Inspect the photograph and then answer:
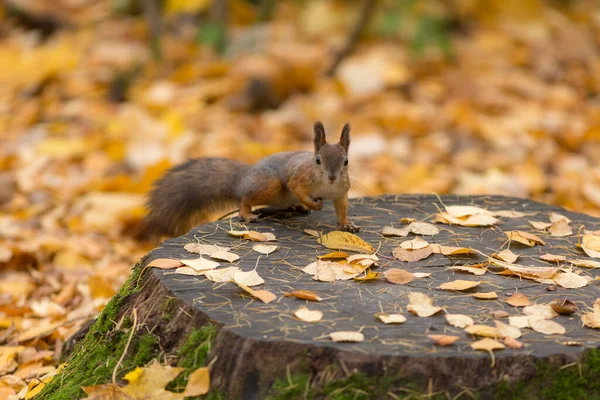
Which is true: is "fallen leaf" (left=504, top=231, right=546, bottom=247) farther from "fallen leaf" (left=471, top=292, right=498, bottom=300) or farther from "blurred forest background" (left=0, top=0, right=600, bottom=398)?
"blurred forest background" (left=0, top=0, right=600, bottom=398)

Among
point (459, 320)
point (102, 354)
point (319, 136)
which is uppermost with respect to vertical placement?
point (319, 136)

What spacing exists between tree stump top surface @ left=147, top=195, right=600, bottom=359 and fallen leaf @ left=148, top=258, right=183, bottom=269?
0.12 ft

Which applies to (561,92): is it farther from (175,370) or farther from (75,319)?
(175,370)

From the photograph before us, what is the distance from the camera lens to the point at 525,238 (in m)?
3.17

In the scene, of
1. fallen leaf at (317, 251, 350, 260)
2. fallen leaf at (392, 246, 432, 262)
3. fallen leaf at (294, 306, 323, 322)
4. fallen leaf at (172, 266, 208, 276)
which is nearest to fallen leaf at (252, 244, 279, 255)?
fallen leaf at (317, 251, 350, 260)

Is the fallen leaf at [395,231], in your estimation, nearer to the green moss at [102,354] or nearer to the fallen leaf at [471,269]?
the fallen leaf at [471,269]

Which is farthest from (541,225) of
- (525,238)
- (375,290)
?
(375,290)

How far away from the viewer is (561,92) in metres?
7.32

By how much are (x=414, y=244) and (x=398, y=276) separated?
36 cm

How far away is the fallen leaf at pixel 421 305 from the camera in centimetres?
238

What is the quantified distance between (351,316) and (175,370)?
20.8 inches

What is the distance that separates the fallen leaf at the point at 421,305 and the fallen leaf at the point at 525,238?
2.63 ft

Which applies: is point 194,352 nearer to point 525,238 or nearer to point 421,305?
point 421,305

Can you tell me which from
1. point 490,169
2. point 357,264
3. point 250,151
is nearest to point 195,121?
point 250,151
